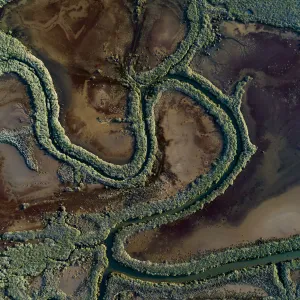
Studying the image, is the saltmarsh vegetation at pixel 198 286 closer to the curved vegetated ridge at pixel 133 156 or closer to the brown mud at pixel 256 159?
the curved vegetated ridge at pixel 133 156

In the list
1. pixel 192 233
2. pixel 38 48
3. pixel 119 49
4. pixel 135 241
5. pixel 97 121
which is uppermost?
pixel 119 49

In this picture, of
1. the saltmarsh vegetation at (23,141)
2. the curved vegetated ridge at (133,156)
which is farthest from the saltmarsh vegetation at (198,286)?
the saltmarsh vegetation at (23,141)

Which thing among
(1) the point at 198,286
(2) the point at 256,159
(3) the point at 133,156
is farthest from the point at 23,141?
Answer: (2) the point at 256,159

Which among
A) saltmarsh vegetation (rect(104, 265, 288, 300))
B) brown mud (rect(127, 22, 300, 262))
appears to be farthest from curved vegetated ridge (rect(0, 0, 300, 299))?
brown mud (rect(127, 22, 300, 262))

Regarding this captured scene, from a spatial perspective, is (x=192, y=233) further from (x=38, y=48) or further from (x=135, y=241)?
(x=38, y=48)

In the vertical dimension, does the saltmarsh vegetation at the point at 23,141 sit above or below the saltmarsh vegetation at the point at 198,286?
above

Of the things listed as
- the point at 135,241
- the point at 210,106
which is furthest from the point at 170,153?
the point at 135,241

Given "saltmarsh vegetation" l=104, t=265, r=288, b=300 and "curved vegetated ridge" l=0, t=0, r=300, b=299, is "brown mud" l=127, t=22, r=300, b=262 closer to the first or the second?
"curved vegetated ridge" l=0, t=0, r=300, b=299
